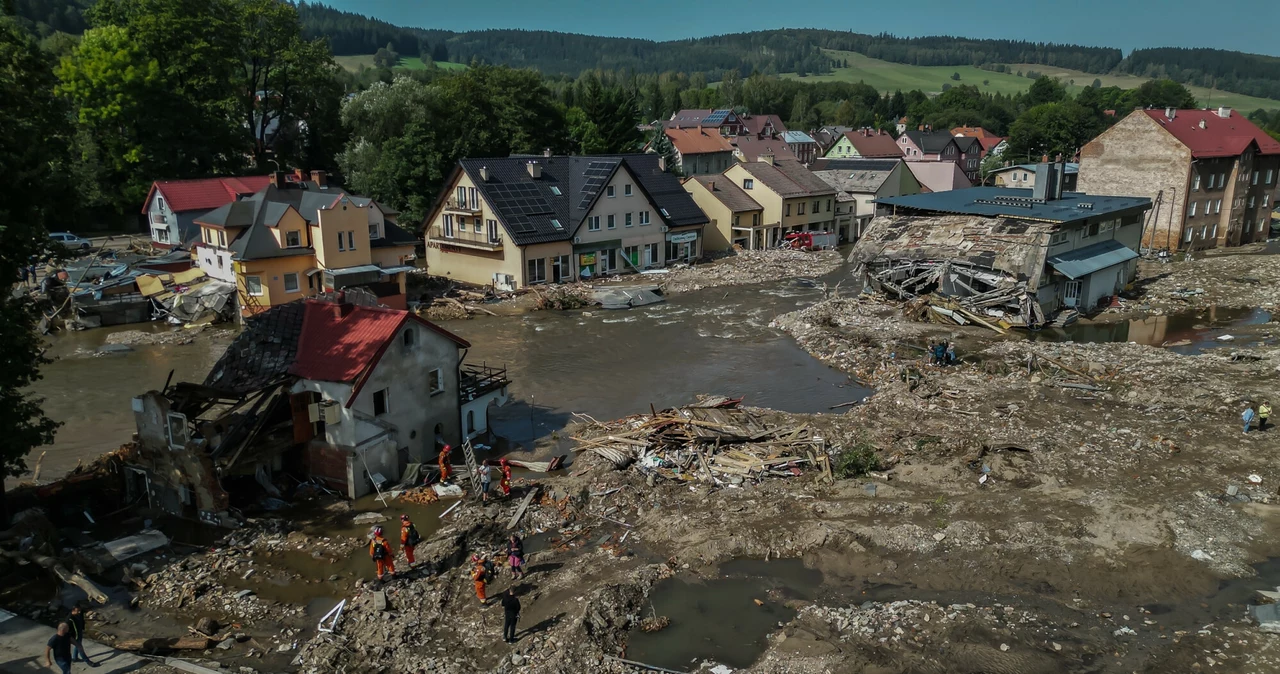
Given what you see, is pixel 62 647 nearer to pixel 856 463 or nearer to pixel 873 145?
pixel 856 463

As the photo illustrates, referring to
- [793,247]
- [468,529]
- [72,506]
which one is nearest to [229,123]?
[793,247]

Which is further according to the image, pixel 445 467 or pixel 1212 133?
pixel 1212 133

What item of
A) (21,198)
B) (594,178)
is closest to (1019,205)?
(594,178)

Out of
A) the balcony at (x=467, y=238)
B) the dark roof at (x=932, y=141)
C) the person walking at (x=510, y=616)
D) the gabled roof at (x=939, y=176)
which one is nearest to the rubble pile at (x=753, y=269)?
the balcony at (x=467, y=238)

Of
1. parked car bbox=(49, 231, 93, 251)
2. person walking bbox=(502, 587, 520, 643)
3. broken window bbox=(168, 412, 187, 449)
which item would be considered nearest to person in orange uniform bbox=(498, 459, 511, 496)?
person walking bbox=(502, 587, 520, 643)

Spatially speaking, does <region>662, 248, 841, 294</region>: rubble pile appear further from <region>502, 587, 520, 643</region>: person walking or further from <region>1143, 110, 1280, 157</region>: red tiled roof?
<region>502, 587, 520, 643</region>: person walking

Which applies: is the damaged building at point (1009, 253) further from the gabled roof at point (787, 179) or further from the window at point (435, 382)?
the window at point (435, 382)
